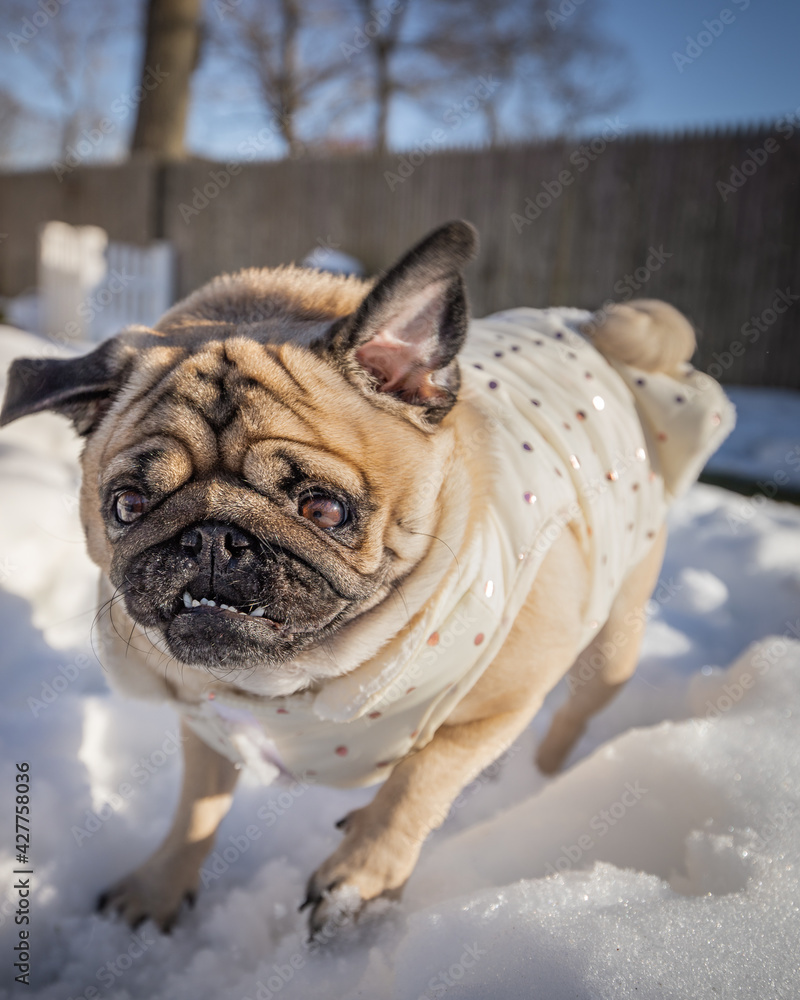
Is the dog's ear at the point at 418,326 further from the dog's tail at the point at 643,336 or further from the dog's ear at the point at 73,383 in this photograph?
the dog's tail at the point at 643,336

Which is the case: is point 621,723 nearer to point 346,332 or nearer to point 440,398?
point 440,398

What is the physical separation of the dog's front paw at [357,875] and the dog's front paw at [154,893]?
468mm

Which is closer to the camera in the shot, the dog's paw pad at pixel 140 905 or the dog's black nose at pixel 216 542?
the dog's black nose at pixel 216 542

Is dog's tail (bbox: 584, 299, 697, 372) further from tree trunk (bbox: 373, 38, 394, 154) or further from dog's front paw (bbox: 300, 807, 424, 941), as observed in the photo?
tree trunk (bbox: 373, 38, 394, 154)

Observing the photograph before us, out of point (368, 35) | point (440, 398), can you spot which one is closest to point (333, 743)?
point (440, 398)

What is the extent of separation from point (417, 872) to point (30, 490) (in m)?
2.32

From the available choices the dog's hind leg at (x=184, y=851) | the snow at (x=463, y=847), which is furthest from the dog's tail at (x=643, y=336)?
the dog's hind leg at (x=184, y=851)

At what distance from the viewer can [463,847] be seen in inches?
85.2

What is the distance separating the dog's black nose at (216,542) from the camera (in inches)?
53.9

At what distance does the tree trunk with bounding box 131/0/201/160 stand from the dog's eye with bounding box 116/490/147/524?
12.8m

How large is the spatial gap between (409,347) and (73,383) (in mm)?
809

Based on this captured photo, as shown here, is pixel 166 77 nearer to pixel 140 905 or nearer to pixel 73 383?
pixel 73 383

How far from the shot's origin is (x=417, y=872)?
6.82 ft

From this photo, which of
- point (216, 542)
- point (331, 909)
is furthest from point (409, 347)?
point (331, 909)
